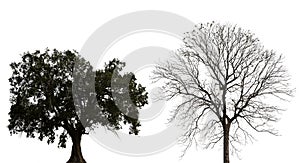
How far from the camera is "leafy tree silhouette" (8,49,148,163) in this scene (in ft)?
170

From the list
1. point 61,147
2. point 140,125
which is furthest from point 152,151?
point 61,147

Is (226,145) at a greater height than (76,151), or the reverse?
(76,151)

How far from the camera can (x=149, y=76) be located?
160 feet

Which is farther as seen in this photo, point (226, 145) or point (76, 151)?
point (76, 151)

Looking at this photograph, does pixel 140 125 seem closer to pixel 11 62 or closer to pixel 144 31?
pixel 144 31

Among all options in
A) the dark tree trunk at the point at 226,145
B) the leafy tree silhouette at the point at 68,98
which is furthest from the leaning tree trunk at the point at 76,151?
the dark tree trunk at the point at 226,145

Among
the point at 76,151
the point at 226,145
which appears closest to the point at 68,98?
the point at 76,151

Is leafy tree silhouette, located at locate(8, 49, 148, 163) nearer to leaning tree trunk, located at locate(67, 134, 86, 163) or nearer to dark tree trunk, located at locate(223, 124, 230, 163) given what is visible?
leaning tree trunk, located at locate(67, 134, 86, 163)

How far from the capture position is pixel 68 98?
5166 centimetres

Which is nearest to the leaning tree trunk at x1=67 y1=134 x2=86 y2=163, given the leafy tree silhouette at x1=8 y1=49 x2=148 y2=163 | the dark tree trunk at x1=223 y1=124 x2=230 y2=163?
the leafy tree silhouette at x1=8 y1=49 x2=148 y2=163

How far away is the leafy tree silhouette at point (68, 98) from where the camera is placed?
51.7 metres

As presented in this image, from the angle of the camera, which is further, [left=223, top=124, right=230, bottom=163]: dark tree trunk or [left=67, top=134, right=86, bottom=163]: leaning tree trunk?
[left=67, top=134, right=86, bottom=163]: leaning tree trunk

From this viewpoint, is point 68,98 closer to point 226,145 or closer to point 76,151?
point 76,151

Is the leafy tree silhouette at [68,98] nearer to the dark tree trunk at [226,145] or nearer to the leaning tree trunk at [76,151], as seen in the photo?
the leaning tree trunk at [76,151]
